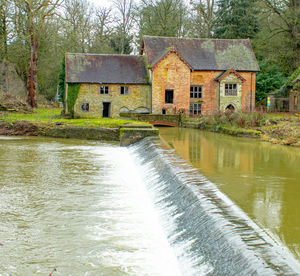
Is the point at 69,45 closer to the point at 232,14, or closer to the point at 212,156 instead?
the point at 232,14

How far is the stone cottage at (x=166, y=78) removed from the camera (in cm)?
3641

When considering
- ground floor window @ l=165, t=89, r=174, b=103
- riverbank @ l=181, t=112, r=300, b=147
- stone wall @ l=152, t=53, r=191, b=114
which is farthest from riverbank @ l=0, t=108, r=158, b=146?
ground floor window @ l=165, t=89, r=174, b=103

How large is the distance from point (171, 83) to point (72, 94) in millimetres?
9201

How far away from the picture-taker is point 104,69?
122 ft

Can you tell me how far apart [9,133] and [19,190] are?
13405mm

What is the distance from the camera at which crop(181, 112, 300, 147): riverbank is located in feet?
67.1

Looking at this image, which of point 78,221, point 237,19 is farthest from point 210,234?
point 237,19

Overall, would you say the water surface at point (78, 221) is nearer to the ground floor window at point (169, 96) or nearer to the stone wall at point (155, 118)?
the stone wall at point (155, 118)

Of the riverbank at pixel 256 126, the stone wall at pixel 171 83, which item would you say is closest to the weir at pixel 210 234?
the riverbank at pixel 256 126

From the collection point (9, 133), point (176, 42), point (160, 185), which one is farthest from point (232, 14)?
point (160, 185)

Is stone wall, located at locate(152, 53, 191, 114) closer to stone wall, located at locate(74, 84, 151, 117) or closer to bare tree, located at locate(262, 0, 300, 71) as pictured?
stone wall, located at locate(74, 84, 151, 117)

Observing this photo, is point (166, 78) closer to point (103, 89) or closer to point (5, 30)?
point (103, 89)

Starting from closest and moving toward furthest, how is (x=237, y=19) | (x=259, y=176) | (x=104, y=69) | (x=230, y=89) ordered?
1. (x=259, y=176)
2. (x=104, y=69)
3. (x=230, y=89)
4. (x=237, y=19)

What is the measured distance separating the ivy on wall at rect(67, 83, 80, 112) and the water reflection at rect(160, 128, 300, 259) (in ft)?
59.1
